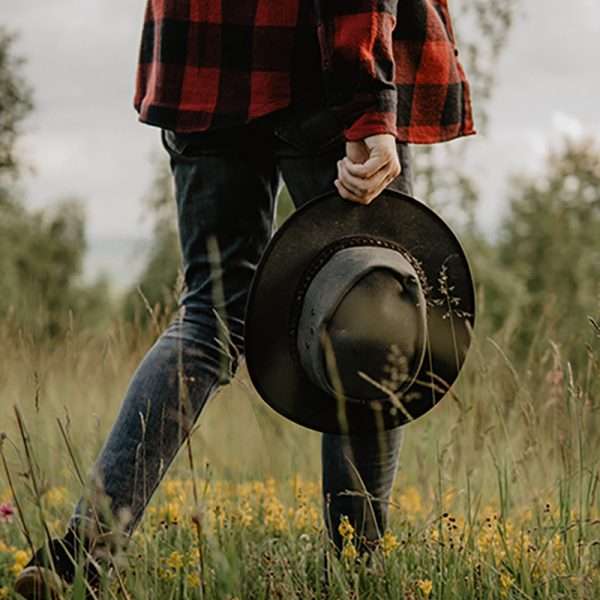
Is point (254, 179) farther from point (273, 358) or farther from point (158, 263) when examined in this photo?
point (158, 263)

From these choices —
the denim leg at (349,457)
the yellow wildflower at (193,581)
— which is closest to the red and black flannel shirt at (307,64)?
the denim leg at (349,457)

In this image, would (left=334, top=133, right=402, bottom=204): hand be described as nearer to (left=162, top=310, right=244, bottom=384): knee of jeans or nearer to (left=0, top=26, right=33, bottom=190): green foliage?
(left=162, top=310, right=244, bottom=384): knee of jeans

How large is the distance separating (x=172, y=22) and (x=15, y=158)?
2586cm

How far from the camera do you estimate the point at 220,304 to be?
232 cm

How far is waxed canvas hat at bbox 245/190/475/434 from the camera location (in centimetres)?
211

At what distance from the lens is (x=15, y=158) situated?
27.2m

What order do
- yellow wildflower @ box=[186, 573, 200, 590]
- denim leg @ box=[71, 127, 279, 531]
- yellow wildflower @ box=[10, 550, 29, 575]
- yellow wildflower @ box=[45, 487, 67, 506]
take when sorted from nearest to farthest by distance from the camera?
1. denim leg @ box=[71, 127, 279, 531]
2. yellow wildflower @ box=[186, 573, 200, 590]
3. yellow wildflower @ box=[10, 550, 29, 575]
4. yellow wildflower @ box=[45, 487, 67, 506]

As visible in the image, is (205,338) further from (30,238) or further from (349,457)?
(30,238)

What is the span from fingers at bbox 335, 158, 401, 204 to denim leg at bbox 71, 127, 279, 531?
231 mm

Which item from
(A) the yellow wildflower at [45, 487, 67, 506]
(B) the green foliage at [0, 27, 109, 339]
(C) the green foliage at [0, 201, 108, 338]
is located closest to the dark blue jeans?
(A) the yellow wildflower at [45, 487, 67, 506]

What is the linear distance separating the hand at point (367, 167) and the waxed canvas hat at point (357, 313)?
0.16ft

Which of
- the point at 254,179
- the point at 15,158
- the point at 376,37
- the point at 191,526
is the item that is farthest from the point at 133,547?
the point at 15,158

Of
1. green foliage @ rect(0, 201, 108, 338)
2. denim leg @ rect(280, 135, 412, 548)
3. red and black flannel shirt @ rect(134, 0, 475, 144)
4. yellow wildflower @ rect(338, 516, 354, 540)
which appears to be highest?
red and black flannel shirt @ rect(134, 0, 475, 144)

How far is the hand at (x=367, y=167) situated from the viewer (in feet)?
7.09
